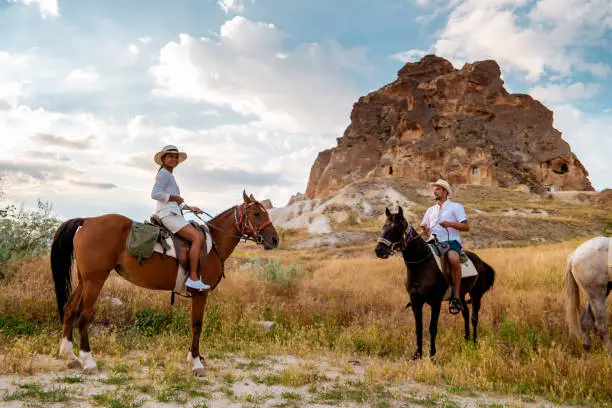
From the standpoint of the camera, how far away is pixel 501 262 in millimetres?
14930

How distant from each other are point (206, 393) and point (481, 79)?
10044 cm

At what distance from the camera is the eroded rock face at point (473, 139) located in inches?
3207

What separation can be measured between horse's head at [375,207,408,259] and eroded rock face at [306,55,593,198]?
78970 millimetres

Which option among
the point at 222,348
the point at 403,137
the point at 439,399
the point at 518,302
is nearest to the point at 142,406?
the point at 222,348

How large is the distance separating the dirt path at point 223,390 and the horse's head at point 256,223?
1934mm

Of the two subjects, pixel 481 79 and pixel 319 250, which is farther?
pixel 481 79

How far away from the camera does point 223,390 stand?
15.8 feet

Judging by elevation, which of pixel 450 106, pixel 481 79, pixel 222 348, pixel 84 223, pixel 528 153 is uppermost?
pixel 481 79

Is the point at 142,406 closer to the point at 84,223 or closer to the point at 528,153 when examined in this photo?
the point at 84,223

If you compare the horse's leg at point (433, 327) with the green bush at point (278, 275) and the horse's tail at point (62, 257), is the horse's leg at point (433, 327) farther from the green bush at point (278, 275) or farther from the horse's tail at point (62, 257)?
the horse's tail at point (62, 257)

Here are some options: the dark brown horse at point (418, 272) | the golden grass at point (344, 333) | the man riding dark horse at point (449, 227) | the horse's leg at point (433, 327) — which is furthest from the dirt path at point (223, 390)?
the man riding dark horse at point (449, 227)

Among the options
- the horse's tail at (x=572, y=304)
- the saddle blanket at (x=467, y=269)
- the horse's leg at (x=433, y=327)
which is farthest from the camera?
the saddle blanket at (x=467, y=269)

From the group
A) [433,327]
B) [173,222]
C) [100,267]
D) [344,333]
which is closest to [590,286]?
[433,327]

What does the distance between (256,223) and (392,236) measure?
222 centimetres
